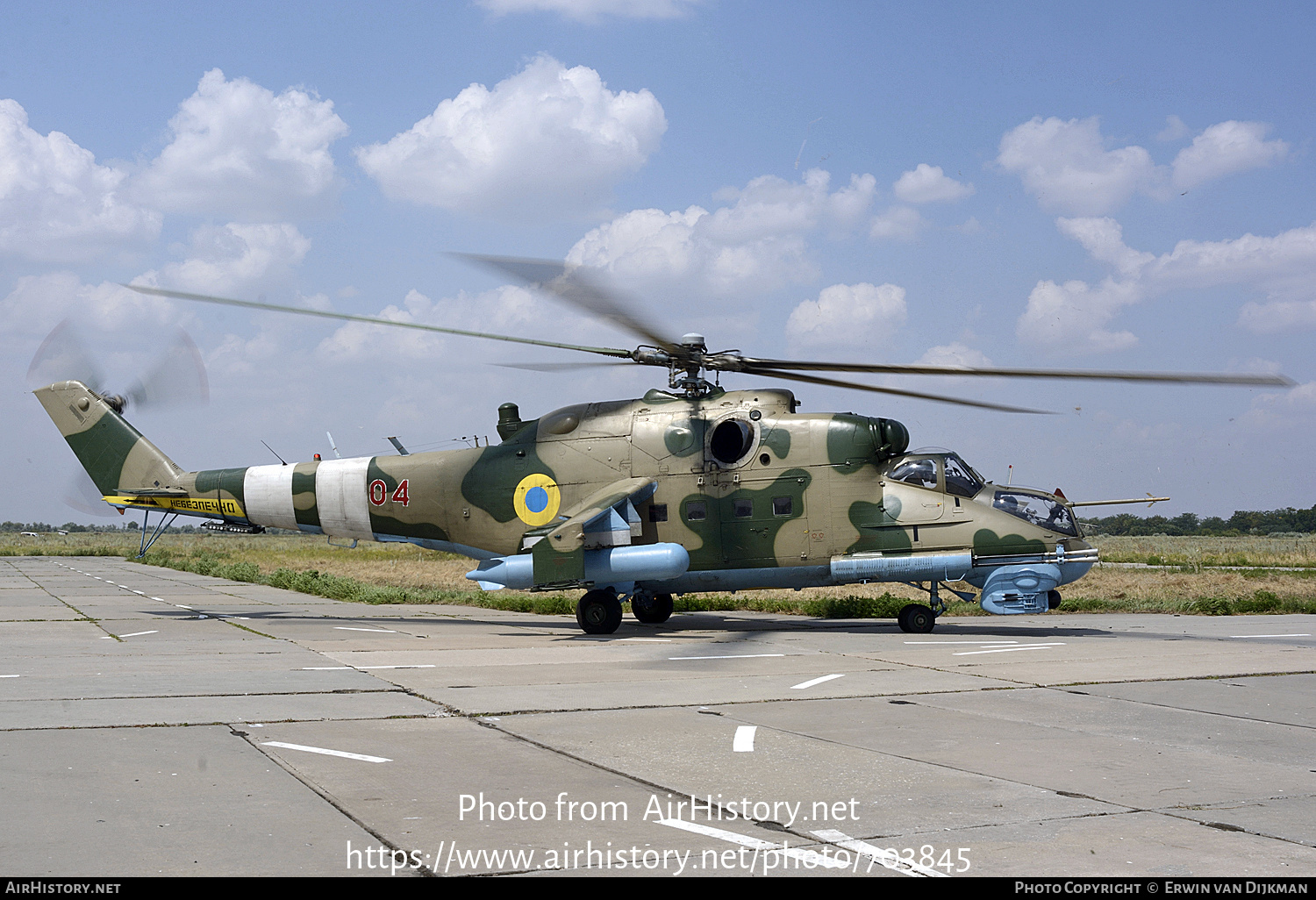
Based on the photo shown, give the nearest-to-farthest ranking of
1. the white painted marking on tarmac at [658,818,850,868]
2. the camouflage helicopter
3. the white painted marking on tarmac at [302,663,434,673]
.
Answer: the white painted marking on tarmac at [658,818,850,868] < the white painted marking on tarmac at [302,663,434,673] < the camouflage helicopter

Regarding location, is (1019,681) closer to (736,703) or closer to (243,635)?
(736,703)

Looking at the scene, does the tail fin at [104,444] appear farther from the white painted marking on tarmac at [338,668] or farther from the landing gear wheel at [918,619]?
the landing gear wheel at [918,619]

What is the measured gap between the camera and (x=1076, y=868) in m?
4.50

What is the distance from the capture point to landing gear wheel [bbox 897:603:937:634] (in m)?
16.3

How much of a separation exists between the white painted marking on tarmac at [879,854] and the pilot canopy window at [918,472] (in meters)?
11.8

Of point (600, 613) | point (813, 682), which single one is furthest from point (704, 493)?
point (813, 682)

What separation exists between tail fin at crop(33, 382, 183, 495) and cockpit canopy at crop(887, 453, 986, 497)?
1407 centimetres

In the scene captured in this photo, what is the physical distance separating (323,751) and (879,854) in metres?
3.97

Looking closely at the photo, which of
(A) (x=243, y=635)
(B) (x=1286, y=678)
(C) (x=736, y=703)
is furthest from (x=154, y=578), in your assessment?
(B) (x=1286, y=678)

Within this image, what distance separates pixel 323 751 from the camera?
6906mm

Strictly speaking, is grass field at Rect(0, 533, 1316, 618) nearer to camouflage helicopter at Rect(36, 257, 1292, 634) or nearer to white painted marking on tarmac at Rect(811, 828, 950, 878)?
camouflage helicopter at Rect(36, 257, 1292, 634)

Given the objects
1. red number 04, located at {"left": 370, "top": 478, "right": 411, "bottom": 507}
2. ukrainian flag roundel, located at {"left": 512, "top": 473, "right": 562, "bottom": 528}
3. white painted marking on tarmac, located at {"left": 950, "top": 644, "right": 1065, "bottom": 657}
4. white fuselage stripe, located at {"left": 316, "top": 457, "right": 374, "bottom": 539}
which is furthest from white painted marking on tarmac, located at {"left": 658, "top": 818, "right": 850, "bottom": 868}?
white fuselage stripe, located at {"left": 316, "top": 457, "right": 374, "bottom": 539}

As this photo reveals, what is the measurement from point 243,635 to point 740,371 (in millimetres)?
8537

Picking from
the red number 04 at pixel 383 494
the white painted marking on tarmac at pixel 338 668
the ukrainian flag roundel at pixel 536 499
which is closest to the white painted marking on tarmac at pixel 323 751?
the white painted marking on tarmac at pixel 338 668
